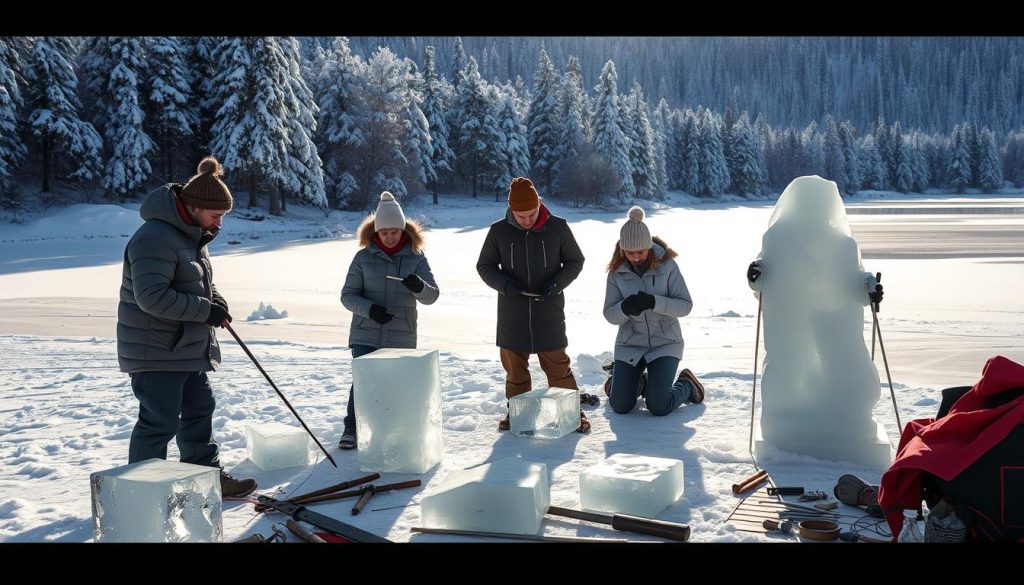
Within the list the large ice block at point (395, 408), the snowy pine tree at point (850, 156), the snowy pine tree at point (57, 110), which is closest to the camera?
the large ice block at point (395, 408)

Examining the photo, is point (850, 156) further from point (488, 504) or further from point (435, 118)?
point (488, 504)

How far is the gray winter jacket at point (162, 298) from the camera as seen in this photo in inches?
142

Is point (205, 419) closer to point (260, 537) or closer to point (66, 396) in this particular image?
point (260, 537)

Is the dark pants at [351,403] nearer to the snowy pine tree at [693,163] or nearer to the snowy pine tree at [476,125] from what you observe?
the snowy pine tree at [476,125]

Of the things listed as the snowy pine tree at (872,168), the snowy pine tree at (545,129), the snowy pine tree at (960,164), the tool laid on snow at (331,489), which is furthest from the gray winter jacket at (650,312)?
the snowy pine tree at (960,164)

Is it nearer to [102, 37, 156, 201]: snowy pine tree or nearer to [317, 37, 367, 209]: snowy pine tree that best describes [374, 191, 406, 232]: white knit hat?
[102, 37, 156, 201]: snowy pine tree

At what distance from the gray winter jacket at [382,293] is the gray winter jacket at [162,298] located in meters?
1.23

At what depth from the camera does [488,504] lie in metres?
3.40

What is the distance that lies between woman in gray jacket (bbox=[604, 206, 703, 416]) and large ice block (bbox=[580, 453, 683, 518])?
157cm

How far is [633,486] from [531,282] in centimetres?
208

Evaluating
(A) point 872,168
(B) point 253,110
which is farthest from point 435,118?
(A) point 872,168

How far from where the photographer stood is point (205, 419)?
4043 millimetres

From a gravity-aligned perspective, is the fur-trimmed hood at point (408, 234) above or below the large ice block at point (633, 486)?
above

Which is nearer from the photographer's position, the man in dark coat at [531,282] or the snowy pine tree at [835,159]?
the man in dark coat at [531,282]
